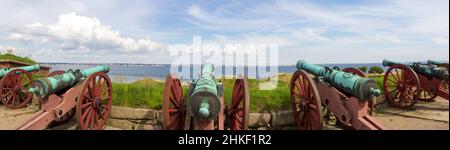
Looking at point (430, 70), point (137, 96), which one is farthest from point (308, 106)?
point (430, 70)

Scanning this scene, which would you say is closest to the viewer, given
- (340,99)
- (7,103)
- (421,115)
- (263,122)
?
(340,99)

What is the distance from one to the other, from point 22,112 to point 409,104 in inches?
442

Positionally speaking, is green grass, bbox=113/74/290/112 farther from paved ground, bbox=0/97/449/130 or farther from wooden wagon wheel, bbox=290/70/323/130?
paved ground, bbox=0/97/449/130

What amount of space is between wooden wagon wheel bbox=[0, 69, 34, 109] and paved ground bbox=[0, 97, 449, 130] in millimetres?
262

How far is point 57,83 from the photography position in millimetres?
5688

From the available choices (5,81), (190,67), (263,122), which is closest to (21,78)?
(5,81)

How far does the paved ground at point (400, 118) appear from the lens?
6571mm

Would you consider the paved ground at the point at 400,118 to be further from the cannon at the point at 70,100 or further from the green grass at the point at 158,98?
the green grass at the point at 158,98

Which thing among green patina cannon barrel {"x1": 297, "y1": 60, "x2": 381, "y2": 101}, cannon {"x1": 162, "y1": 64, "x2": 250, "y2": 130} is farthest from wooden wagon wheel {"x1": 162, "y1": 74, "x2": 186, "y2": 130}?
green patina cannon barrel {"x1": 297, "y1": 60, "x2": 381, "y2": 101}

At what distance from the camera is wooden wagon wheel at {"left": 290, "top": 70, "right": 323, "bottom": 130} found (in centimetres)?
499

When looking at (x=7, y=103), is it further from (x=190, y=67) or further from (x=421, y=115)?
(x=421, y=115)

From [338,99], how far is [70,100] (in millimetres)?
5306

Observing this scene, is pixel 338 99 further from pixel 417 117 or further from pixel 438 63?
pixel 438 63
